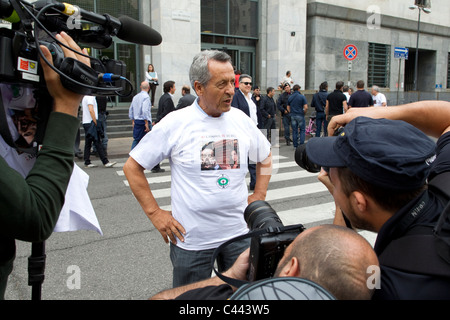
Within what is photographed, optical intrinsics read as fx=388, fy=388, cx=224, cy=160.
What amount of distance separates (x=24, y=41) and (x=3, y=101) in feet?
0.68

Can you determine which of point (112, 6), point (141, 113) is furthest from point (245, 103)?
point (112, 6)

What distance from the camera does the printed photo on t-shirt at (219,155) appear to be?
2.39 m

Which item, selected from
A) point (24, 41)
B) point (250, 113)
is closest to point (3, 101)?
point (24, 41)

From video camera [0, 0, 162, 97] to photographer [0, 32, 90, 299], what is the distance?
4 centimetres

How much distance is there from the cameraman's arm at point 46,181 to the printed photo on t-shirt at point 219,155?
1.19 metres

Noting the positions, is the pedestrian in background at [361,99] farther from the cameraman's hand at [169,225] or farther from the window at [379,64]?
the window at [379,64]

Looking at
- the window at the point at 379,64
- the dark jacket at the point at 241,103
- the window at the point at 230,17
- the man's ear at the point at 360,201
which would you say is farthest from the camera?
the window at the point at 379,64

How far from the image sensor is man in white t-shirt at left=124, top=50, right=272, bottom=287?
2367mm

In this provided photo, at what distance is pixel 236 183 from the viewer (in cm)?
245

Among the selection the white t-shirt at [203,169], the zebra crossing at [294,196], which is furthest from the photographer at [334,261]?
the zebra crossing at [294,196]

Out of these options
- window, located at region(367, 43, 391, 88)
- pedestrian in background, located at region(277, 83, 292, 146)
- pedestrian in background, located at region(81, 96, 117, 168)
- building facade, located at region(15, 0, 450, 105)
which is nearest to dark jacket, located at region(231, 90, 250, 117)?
pedestrian in background, located at region(81, 96, 117, 168)

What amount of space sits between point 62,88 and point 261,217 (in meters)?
0.93

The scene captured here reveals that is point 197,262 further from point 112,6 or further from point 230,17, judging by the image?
point 230,17

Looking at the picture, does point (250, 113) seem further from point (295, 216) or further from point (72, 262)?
point (72, 262)
